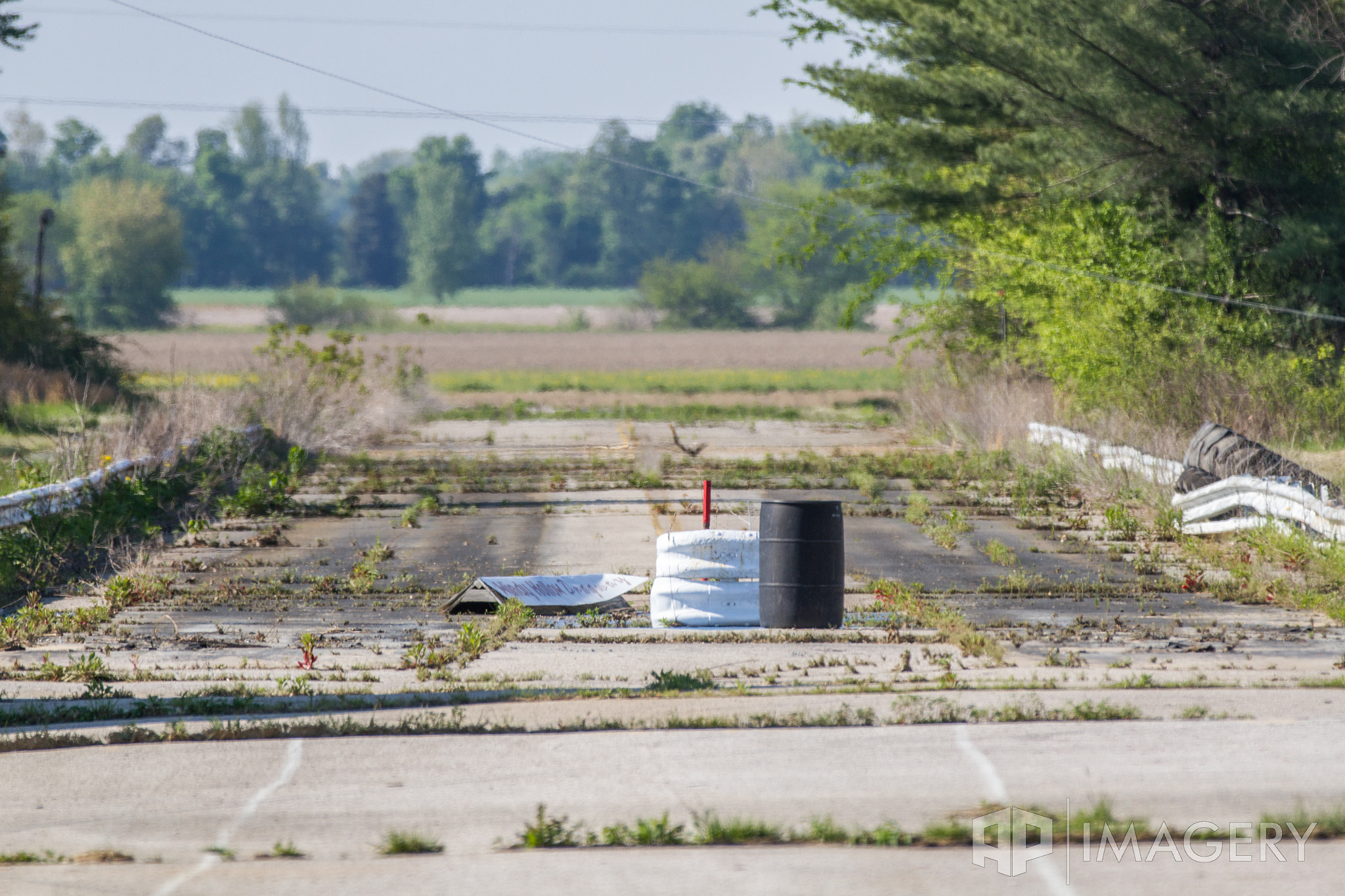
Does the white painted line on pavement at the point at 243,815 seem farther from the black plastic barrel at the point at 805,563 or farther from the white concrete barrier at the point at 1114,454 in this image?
the white concrete barrier at the point at 1114,454

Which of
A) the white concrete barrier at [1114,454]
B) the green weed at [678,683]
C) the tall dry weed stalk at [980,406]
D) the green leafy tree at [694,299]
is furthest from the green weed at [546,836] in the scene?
the green leafy tree at [694,299]

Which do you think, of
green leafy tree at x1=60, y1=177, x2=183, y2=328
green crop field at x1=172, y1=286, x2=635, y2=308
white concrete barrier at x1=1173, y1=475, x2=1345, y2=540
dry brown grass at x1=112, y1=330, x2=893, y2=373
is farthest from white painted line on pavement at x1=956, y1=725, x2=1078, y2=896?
green crop field at x1=172, y1=286, x2=635, y2=308

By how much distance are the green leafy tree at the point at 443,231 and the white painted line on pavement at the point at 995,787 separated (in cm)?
12762

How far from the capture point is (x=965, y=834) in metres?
5.48

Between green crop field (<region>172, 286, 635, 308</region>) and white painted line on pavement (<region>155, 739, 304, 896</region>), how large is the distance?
110820mm

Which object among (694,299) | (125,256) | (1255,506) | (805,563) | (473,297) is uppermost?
(125,256)

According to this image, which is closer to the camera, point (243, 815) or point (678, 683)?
point (243, 815)

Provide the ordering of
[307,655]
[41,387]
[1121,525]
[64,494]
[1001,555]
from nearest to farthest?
[307,655] → [1001,555] → [64,494] → [1121,525] → [41,387]

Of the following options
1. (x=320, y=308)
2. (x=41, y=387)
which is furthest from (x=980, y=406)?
(x=320, y=308)

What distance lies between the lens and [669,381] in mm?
55156

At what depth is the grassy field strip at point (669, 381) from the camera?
167 ft

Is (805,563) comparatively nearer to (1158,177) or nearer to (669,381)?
(1158,177)

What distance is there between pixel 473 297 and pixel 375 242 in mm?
15097

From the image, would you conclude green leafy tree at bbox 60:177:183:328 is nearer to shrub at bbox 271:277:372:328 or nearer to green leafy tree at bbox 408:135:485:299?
shrub at bbox 271:277:372:328
